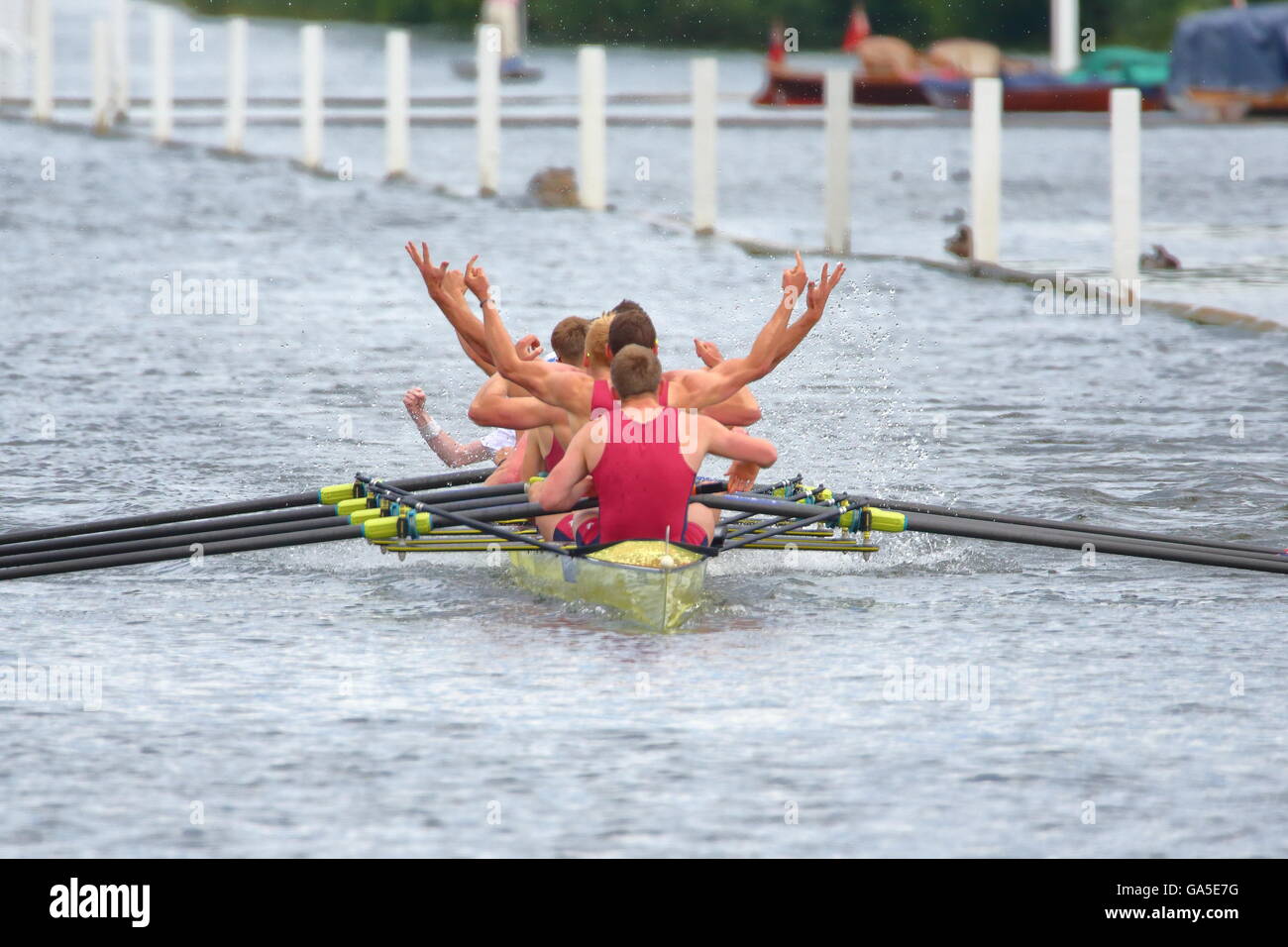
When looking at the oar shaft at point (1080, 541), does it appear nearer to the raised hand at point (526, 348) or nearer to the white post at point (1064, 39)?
the raised hand at point (526, 348)

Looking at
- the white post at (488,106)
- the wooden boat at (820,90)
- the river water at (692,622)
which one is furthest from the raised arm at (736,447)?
the wooden boat at (820,90)

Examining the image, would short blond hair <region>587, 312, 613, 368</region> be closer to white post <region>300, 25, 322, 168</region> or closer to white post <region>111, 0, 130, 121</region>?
white post <region>300, 25, 322, 168</region>

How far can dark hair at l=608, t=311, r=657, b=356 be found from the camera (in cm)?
831

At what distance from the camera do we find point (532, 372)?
335 inches

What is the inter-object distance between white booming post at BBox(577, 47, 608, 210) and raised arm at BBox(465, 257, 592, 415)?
51.7 feet

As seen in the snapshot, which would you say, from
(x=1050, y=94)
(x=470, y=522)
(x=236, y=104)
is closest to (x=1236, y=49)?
(x=1050, y=94)

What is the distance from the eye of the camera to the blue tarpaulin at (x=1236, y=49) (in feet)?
125

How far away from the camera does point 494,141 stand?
2662cm

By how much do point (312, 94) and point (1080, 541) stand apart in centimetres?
2246

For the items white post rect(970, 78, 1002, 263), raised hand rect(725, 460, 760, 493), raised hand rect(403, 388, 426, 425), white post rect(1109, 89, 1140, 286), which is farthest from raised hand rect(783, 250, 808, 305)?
white post rect(970, 78, 1002, 263)

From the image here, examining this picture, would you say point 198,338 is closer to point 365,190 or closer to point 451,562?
point 451,562

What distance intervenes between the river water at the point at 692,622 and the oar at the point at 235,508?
0.22 meters

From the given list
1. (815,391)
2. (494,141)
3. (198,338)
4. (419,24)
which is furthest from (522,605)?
(419,24)

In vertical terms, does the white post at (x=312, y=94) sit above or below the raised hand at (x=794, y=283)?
above
